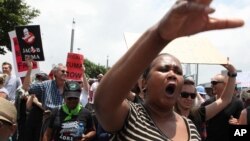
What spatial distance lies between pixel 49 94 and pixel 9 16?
23024mm

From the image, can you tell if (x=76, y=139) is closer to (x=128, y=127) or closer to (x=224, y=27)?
(x=128, y=127)

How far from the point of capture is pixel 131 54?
73.0 inches

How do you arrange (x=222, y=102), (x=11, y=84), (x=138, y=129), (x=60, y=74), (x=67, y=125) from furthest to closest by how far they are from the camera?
(x=11, y=84) < (x=60, y=74) < (x=67, y=125) < (x=222, y=102) < (x=138, y=129)

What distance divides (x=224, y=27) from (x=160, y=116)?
82 cm

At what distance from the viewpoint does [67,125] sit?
209 inches

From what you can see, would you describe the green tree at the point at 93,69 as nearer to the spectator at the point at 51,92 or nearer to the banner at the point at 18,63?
the banner at the point at 18,63

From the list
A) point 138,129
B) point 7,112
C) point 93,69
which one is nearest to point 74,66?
point 7,112

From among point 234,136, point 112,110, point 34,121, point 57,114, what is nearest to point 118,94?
point 112,110

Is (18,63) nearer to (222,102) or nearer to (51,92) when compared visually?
(51,92)

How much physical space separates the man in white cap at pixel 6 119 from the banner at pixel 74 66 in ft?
15.5

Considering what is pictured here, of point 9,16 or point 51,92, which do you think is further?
point 9,16

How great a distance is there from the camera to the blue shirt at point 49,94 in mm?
6465

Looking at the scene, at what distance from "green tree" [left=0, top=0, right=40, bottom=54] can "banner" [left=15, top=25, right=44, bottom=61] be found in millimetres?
19992

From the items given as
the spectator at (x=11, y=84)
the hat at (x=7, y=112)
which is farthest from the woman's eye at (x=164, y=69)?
the spectator at (x=11, y=84)
